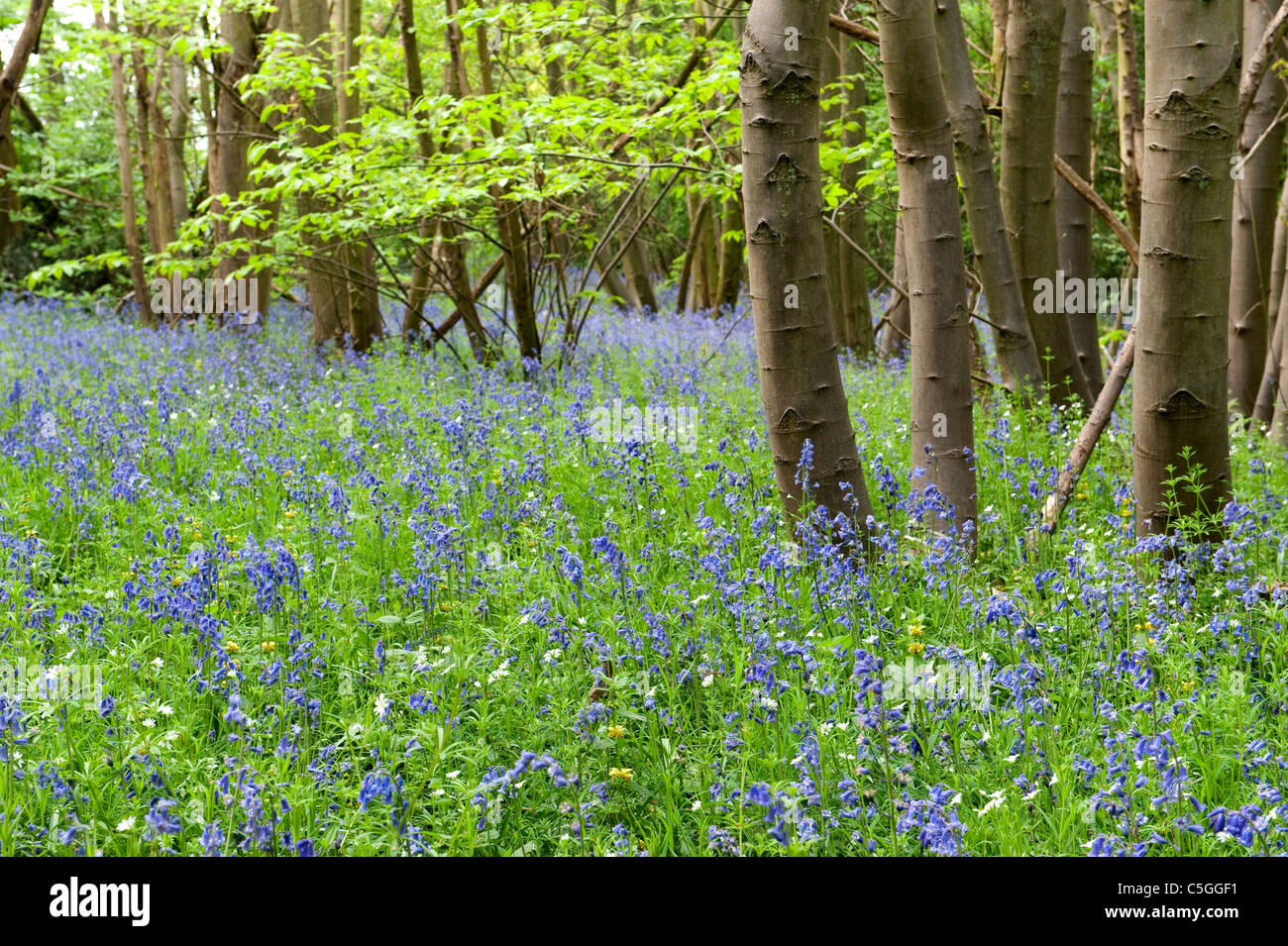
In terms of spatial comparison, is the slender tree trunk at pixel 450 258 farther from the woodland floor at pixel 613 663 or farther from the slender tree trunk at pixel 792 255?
the slender tree trunk at pixel 792 255

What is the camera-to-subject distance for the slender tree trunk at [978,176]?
570 centimetres

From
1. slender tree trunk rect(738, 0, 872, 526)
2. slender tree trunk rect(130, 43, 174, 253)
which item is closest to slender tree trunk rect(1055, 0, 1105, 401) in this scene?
slender tree trunk rect(738, 0, 872, 526)

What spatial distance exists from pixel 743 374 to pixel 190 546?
5.68 m

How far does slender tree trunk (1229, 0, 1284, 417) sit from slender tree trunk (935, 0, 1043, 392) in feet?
8.31

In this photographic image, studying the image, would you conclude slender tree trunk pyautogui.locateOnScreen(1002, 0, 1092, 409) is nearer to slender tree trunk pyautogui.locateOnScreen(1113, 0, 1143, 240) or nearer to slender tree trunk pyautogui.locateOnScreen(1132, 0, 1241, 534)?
slender tree trunk pyautogui.locateOnScreen(1113, 0, 1143, 240)

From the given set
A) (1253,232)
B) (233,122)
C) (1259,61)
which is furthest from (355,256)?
(1259,61)

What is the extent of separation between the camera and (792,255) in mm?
4199

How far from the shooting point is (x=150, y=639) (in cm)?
374

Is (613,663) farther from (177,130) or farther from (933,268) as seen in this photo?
(177,130)

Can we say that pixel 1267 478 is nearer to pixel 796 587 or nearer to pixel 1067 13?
pixel 796 587

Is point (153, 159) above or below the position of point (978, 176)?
above

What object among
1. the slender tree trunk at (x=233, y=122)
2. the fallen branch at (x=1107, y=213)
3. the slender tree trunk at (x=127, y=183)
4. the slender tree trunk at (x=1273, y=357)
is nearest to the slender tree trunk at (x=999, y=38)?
the fallen branch at (x=1107, y=213)

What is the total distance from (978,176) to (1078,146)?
2.26 metres

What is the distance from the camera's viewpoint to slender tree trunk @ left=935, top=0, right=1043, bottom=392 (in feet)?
18.7
